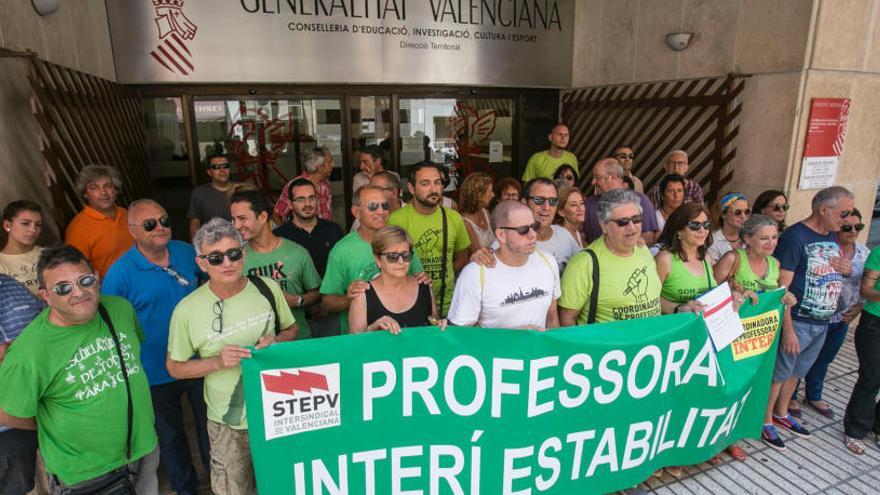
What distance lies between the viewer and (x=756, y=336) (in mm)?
3150

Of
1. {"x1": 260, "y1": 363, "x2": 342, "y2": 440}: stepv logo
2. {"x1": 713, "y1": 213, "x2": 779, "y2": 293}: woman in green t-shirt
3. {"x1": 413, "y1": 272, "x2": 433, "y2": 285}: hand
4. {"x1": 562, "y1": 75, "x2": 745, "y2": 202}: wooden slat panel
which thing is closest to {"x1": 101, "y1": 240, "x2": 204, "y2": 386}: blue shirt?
{"x1": 260, "y1": 363, "x2": 342, "y2": 440}: stepv logo

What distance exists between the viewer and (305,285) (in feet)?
10.2

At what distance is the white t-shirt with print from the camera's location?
2633mm

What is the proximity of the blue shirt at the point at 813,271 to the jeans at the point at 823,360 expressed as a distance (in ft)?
1.70

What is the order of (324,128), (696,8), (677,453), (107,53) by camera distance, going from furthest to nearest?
(324,128), (696,8), (107,53), (677,453)

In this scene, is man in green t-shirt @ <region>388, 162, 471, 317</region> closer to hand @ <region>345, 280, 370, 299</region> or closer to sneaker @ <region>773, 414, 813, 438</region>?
hand @ <region>345, 280, 370, 299</region>

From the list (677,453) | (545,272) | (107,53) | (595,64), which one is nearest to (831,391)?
(677,453)

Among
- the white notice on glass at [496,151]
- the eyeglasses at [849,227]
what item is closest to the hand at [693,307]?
the eyeglasses at [849,227]

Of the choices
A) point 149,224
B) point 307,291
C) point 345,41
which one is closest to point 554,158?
point 345,41

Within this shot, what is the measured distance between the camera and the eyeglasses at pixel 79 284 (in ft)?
6.51

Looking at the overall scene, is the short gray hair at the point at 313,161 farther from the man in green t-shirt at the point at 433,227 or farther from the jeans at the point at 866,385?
the jeans at the point at 866,385

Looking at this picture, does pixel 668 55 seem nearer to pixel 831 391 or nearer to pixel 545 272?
pixel 831 391

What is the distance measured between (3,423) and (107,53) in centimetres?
492

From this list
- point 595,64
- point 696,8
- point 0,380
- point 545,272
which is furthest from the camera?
point 595,64
